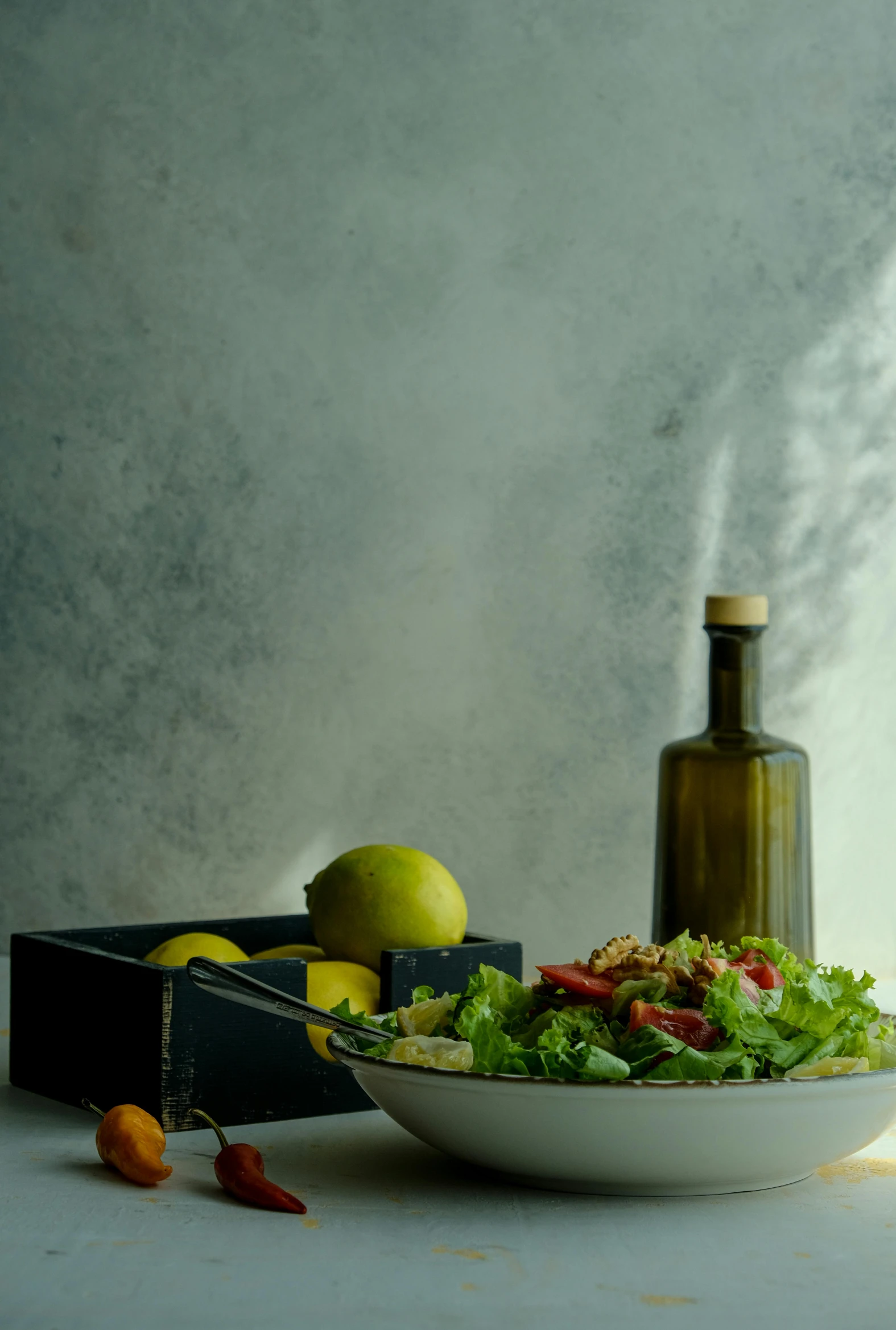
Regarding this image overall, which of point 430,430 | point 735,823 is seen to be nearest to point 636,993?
point 735,823

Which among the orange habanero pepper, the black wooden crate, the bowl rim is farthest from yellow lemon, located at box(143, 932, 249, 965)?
the bowl rim

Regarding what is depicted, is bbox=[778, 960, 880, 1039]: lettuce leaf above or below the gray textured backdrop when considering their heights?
below

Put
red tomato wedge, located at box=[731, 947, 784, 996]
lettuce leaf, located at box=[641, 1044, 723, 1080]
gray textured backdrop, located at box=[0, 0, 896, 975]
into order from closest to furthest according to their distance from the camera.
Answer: lettuce leaf, located at box=[641, 1044, 723, 1080], red tomato wedge, located at box=[731, 947, 784, 996], gray textured backdrop, located at box=[0, 0, 896, 975]

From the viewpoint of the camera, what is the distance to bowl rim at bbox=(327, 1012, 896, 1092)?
638 millimetres

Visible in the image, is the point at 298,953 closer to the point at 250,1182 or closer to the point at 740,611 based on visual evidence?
the point at 250,1182

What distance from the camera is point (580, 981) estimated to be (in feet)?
2.51

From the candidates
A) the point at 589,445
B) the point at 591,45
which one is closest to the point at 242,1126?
the point at 589,445

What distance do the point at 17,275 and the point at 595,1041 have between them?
1318 millimetres

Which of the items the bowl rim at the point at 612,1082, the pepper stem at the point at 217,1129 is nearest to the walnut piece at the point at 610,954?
the bowl rim at the point at 612,1082

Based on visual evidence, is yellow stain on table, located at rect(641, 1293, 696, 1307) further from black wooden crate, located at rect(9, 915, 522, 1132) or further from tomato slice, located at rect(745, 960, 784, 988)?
black wooden crate, located at rect(9, 915, 522, 1132)

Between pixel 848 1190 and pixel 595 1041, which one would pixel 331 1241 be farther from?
pixel 848 1190

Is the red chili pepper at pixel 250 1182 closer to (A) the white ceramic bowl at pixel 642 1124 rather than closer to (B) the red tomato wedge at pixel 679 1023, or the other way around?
(A) the white ceramic bowl at pixel 642 1124

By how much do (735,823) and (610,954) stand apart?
17.1 inches

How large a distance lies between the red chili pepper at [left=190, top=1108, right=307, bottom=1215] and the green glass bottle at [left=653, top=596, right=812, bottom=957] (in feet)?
1.86
